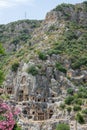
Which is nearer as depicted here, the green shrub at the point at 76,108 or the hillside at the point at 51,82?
the green shrub at the point at 76,108

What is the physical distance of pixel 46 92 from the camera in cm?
12875

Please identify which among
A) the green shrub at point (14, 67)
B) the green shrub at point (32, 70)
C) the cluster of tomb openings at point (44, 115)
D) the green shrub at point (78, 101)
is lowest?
the cluster of tomb openings at point (44, 115)

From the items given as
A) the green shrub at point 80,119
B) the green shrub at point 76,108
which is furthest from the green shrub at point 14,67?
the green shrub at point 80,119

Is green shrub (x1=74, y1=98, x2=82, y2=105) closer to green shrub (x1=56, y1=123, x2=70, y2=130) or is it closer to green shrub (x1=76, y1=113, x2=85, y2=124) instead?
green shrub (x1=76, y1=113, x2=85, y2=124)

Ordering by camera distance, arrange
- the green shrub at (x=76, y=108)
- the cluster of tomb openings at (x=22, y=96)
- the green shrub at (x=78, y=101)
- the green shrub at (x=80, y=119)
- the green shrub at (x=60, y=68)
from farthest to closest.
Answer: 1. the green shrub at (x=60, y=68)
2. the cluster of tomb openings at (x=22, y=96)
3. the green shrub at (x=78, y=101)
4. the green shrub at (x=76, y=108)
5. the green shrub at (x=80, y=119)

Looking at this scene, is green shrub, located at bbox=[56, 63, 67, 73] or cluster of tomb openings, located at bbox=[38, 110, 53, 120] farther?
green shrub, located at bbox=[56, 63, 67, 73]

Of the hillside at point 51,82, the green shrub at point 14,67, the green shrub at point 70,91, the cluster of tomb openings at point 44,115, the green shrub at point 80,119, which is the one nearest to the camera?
the green shrub at point 80,119

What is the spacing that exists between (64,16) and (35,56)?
33363 millimetres

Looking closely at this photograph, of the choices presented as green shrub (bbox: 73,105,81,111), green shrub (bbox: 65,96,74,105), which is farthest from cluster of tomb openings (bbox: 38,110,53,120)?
green shrub (bbox: 73,105,81,111)

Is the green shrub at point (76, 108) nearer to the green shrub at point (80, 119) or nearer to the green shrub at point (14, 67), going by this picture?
the green shrub at point (80, 119)

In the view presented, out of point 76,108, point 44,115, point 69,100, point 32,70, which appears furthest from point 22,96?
point 76,108

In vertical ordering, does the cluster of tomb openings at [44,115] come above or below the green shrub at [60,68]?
below

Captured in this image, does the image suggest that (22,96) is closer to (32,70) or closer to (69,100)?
(32,70)

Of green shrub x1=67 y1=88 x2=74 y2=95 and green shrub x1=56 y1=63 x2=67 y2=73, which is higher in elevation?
green shrub x1=56 y1=63 x2=67 y2=73
